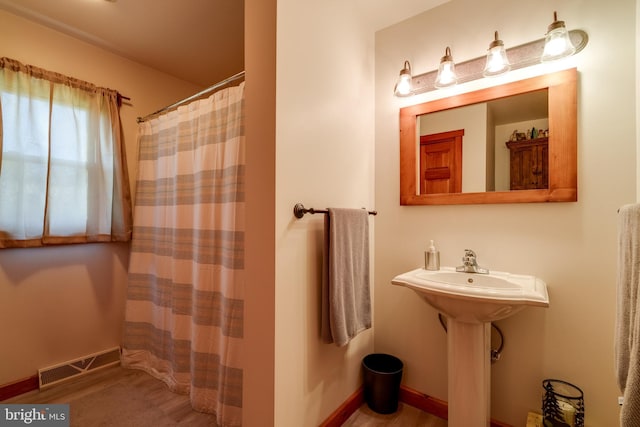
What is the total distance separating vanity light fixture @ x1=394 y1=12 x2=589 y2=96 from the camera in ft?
3.82

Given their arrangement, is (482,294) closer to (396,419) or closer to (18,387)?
(396,419)

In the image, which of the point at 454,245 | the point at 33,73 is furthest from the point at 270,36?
the point at 33,73

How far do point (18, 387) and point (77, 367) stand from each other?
0.90ft

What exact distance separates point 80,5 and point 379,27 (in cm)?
188

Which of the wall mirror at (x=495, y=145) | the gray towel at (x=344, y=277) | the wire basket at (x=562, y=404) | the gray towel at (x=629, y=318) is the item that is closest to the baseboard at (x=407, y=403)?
the wire basket at (x=562, y=404)

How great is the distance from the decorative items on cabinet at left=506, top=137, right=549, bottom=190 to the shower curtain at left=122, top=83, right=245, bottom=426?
1.43m

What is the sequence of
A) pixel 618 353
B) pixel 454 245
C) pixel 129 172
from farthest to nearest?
1. pixel 129 172
2. pixel 454 245
3. pixel 618 353

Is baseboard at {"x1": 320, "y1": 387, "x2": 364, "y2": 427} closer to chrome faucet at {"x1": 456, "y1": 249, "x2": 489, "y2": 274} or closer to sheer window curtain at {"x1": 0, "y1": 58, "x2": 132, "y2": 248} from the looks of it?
chrome faucet at {"x1": 456, "y1": 249, "x2": 489, "y2": 274}

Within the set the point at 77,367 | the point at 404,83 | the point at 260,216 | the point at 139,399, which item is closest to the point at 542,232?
the point at 404,83

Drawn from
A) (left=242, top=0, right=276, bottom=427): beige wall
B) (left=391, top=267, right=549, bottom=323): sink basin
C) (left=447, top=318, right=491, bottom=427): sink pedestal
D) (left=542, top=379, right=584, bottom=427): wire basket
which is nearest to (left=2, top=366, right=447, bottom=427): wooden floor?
(left=447, top=318, right=491, bottom=427): sink pedestal

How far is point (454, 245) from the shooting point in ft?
4.91

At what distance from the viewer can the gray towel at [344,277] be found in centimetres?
123

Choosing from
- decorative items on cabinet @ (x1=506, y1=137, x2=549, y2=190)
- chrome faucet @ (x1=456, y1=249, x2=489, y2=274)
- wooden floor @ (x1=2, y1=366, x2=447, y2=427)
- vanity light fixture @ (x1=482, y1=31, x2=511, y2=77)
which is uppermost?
vanity light fixture @ (x1=482, y1=31, x2=511, y2=77)

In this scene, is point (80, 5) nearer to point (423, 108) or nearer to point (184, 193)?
point (184, 193)
